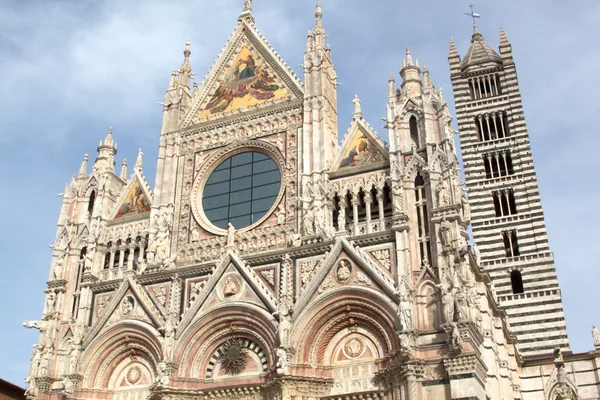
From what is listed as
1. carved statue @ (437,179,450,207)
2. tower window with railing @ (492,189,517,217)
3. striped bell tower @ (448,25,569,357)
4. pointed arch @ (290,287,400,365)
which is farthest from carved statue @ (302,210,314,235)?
tower window with railing @ (492,189,517,217)

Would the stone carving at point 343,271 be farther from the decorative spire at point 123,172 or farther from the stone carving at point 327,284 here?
the decorative spire at point 123,172

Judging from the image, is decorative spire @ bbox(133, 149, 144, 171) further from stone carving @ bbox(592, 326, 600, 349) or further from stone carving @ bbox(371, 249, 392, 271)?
stone carving @ bbox(592, 326, 600, 349)

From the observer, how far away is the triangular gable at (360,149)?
73.6 feet

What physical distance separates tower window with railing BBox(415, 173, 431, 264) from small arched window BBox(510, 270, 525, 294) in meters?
14.3

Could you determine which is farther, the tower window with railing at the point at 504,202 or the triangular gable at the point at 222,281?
the tower window with railing at the point at 504,202

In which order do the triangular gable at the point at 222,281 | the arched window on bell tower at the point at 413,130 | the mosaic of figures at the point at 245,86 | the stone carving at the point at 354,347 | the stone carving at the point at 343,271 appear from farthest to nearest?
the mosaic of figures at the point at 245,86 → the arched window on bell tower at the point at 413,130 → the triangular gable at the point at 222,281 → the stone carving at the point at 343,271 → the stone carving at the point at 354,347

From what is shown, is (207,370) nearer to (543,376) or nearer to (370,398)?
(370,398)

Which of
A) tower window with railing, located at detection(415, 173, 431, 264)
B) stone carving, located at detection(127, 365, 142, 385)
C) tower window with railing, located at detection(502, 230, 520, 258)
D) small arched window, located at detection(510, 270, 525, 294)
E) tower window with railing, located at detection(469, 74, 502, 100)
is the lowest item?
stone carving, located at detection(127, 365, 142, 385)

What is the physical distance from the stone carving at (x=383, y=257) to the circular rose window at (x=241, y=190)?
475 centimetres

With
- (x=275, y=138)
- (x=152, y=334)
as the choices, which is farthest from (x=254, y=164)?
(x=152, y=334)

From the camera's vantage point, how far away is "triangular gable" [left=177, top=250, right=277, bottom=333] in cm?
2117

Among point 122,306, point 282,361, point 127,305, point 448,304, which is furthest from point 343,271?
point 122,306

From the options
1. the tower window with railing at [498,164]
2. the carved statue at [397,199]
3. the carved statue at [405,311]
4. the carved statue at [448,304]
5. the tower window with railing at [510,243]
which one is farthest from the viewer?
the tower window with railing at [498,164]

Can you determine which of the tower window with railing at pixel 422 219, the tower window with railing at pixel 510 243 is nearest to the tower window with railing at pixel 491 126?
the tower window with railing at pixel 510 243
